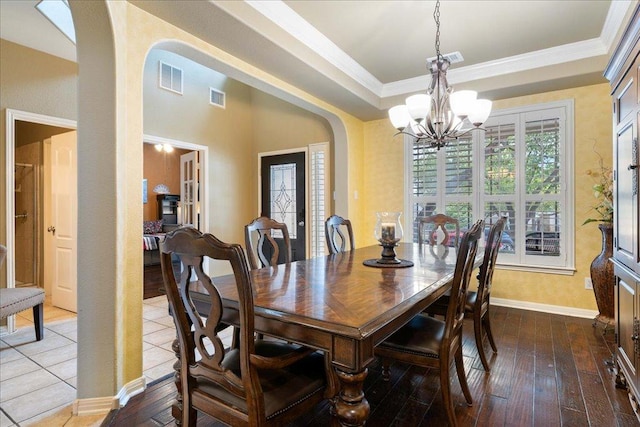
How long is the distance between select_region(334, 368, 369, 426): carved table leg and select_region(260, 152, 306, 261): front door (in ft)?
13.2

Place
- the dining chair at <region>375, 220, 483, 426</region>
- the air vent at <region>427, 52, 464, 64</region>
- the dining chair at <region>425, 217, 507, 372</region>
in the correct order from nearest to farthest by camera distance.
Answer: the dining chair at <region>375, 220, 483, 426</region> < the dining chair at <region>425, 217, 507, 372</region> < the air vent at <region>427, 52, 464, 64</region>

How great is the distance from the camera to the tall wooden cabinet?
68.4 inches

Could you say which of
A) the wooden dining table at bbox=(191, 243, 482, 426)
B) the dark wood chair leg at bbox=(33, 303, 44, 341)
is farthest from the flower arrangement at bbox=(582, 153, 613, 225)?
the dark wood chair leg at bbox=(33, 303, 44, 341)

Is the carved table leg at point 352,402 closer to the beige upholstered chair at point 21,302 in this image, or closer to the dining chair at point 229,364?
the dining chair at point 229,364

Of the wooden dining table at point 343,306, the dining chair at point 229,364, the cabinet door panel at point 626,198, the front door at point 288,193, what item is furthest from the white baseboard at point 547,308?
the dining chair at point 229,364

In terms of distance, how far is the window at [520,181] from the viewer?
3.69 m

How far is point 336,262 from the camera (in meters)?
2.48

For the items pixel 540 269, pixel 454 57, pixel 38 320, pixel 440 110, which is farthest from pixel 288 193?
pixel 540 269

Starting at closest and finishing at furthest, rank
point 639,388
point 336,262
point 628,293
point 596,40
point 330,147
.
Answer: point 639,388
point 628,293
point 336,262
point 596,40
point 330,147

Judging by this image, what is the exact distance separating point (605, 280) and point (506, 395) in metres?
1.84

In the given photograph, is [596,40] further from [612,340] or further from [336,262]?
[336,262]

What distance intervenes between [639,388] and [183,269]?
2.26 m

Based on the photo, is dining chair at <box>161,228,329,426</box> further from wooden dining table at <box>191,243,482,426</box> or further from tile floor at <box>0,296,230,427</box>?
tile floor at <box>0,296,230,427</box>

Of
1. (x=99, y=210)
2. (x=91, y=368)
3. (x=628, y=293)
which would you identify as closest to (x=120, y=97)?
(x=99, y=210)
